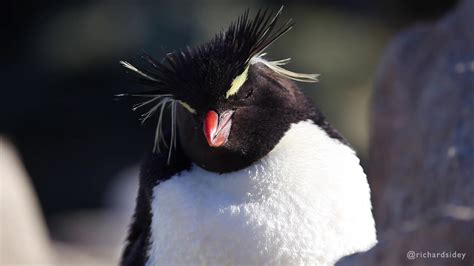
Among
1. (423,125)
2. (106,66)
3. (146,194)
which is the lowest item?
(146,194)

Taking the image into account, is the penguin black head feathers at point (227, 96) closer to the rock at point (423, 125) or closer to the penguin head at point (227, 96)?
the penguin head at point (227, 96)

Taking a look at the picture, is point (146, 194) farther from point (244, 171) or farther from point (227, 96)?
point (227, 96)

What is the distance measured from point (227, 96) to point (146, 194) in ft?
1.95

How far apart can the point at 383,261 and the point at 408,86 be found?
2.67 metres

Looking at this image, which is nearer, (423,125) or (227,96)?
(227,96)

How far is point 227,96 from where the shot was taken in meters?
2.97

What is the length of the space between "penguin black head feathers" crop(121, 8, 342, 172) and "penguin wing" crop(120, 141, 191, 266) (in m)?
0.05

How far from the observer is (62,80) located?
12023 mm

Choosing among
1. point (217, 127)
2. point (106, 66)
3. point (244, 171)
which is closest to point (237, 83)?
point (217, 127)

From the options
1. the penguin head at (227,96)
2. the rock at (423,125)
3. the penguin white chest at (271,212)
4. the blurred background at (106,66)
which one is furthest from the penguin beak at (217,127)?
the blurred background at (106,66)

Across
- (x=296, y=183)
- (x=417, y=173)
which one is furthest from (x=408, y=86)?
(x=296, y=183)

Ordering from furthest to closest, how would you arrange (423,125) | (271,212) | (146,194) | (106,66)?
(106,66), (423,125), (146,194), (271,212)

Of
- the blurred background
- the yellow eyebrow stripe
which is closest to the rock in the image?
the yellow eyebrow stripe

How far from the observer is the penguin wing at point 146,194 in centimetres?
319
